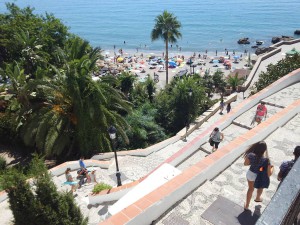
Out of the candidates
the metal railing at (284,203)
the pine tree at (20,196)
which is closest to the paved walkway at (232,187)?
the metal railing at (284,203)

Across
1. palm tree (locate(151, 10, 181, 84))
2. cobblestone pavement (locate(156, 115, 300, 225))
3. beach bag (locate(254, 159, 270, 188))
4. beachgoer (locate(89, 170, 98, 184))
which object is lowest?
beachgoer (locate(89, 170, 98, 184))

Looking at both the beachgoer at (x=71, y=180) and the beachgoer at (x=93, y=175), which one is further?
the beachgoer at (x=93, y=175)

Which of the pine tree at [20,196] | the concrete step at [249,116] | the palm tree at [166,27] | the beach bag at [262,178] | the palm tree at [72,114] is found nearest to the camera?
the beach bag at [262,178]

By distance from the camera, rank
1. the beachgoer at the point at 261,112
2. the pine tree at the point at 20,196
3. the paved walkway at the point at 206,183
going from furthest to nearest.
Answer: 1. the beachgoer at the point at 261,112
2. the pine tree at the point at 20,196
3. the paved walkway at the point at 206,183

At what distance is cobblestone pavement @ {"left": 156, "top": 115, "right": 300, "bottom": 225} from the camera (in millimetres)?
4684

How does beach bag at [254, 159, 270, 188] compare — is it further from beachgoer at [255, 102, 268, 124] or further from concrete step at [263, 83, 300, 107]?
concrete step at [263, 83, 300, 107]

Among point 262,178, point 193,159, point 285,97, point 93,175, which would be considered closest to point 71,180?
point 93,175

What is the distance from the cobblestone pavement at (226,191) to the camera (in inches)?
184

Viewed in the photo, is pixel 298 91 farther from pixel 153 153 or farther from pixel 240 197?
pixel 240 197

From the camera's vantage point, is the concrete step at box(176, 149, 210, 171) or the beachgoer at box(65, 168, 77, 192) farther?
the beachgoer at box(65, 168, 77, 192)

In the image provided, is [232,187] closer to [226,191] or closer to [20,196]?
[226,191]

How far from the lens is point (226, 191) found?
5.38 metres

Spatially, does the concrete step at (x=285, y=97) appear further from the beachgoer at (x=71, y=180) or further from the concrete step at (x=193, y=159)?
the beachgoer at (x=71, y=180)

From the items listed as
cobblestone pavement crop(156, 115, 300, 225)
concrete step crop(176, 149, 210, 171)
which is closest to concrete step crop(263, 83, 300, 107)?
concrete step crop(176, 149, 210, 171)
